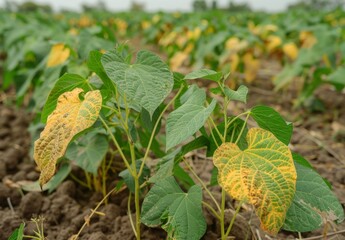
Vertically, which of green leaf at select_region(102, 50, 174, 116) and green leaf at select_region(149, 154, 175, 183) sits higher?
green leaf at select_region(102, 50, 174, 116)

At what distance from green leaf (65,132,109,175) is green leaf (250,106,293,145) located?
752 mm

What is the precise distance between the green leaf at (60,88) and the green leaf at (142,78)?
19cm

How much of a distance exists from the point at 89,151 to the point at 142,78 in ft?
2.25

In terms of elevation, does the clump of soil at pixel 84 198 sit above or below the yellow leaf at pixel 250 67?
above

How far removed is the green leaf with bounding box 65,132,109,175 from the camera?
195 centimetres

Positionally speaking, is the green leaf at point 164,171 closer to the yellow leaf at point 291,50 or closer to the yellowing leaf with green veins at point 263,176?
the yellowing leaf with green veins at point 263,176

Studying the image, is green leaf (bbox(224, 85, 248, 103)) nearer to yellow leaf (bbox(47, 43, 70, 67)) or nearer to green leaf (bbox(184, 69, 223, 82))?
green leaf (bbox(184, 69, 223, 82))

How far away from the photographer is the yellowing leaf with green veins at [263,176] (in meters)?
1.23

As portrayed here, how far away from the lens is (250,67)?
171 inches

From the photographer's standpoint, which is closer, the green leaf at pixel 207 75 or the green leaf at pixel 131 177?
the green leaf at pixel 207 75

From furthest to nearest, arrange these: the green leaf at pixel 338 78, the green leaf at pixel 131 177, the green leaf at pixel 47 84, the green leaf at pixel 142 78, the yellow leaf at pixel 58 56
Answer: the green leaf at pixel 338 78 < the yellow leaf at pixel 58 56 < the green leaf at pixel 47 84 < the green leaf at pixel 131 177 < the green leaf at pixel 142 78

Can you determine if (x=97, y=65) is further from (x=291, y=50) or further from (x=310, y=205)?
(x=291, y=50)

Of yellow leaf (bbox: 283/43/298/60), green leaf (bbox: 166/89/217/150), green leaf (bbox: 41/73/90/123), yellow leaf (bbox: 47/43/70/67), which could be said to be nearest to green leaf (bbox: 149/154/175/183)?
green leaf (bbox: 166/89/217/150)

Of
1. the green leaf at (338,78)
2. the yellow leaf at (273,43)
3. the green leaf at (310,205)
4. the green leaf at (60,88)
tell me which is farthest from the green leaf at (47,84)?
the yellow leaf at (273,43)
